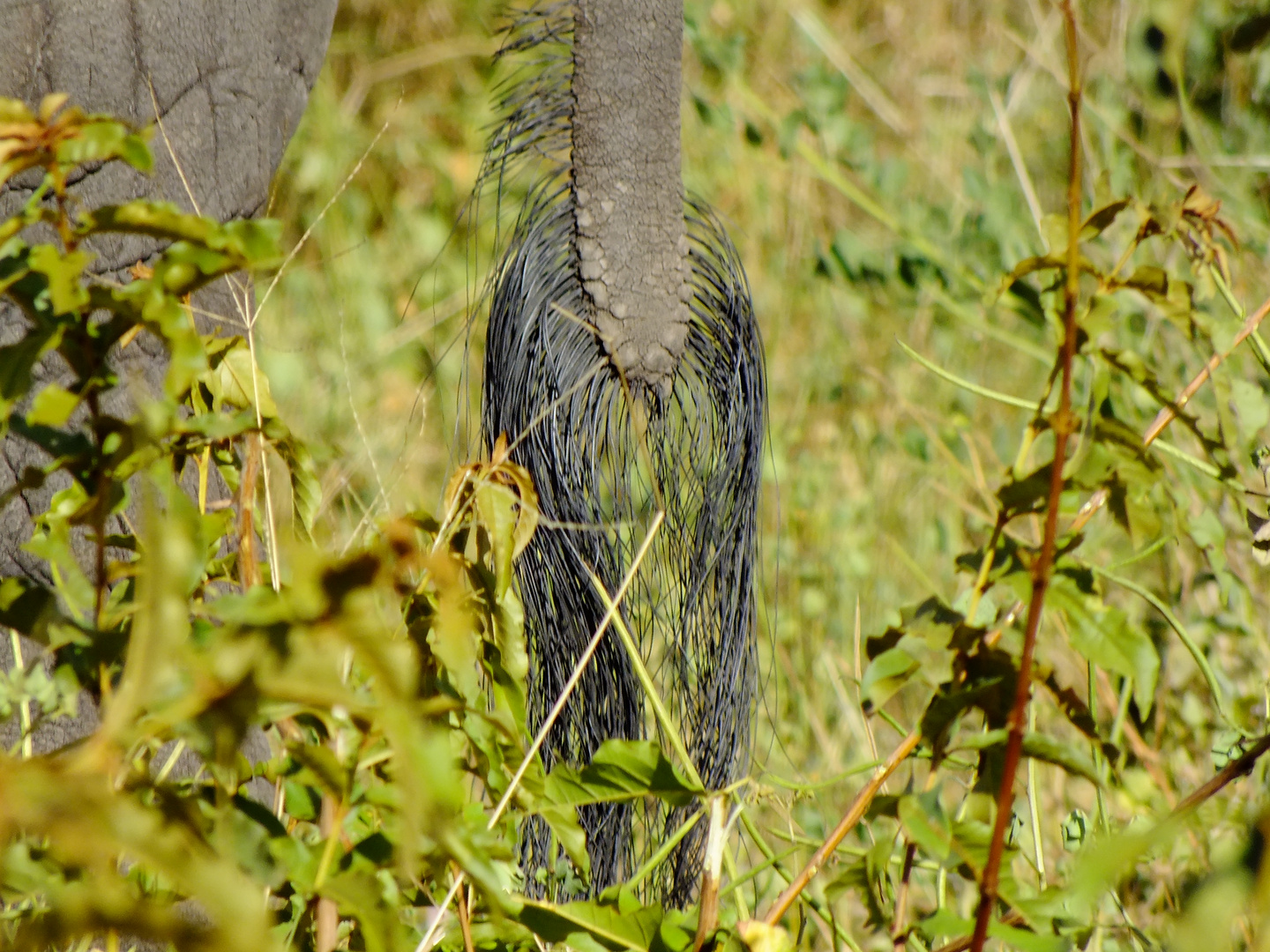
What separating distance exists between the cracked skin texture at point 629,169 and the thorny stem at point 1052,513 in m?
0.38

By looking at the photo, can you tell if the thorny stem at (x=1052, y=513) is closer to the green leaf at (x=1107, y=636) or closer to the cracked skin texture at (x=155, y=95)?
the green leaf at (x=1107, y=636)

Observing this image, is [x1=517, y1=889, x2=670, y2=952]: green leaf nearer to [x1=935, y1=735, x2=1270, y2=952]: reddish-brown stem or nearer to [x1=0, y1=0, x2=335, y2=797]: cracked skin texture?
[x1=935, y1=735, x2=1270, y2=952]: reddish-brown stem

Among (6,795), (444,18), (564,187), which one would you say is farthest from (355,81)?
(6,795)

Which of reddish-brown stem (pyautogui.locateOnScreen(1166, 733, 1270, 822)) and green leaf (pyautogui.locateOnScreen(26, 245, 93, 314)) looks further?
reddish-brown stem (pyautogui.locateOnScreen(1166, 733, 1270, 822))

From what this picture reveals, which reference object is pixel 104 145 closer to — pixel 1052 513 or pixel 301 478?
pixel 301 478

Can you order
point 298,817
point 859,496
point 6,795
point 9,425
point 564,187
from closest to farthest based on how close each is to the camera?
point 6,795 → point 9,425 → point 298,817 → point 564,187 → point 859,496

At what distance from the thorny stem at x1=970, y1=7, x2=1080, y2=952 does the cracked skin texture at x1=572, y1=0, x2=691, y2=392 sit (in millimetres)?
380

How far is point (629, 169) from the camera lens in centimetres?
95

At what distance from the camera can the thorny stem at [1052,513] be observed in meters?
0.58

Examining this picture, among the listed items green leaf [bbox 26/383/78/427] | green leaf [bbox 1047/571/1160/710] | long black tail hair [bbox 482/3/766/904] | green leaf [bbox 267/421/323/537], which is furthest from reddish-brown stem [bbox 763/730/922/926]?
green leaf [bbox 26/383/78/427]

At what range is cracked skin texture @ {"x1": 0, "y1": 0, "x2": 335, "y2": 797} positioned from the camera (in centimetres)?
91

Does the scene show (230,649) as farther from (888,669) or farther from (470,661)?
(888,669)

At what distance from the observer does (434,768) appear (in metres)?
0.50

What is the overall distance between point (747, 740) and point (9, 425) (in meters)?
0.69
